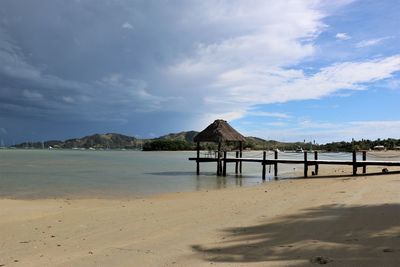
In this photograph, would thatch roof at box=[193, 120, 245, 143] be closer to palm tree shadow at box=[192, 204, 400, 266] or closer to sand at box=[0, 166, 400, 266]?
sand at box=[0, 166, 400, 266]

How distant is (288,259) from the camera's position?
5.42 m

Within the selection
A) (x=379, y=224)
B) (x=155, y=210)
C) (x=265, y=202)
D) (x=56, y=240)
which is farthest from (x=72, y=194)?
(x=379, y=224)

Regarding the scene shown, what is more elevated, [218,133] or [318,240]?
[218,133]

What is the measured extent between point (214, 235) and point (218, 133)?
26.7m

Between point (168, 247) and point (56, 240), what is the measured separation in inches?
94.1

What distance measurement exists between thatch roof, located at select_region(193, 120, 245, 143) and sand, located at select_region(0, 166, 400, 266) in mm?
22283

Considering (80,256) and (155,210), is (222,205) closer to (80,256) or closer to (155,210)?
(155,210)

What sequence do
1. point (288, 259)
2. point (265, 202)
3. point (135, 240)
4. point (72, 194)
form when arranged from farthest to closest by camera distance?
point (72, 194), point (265, 202), point (135, 240), point (288, 259)

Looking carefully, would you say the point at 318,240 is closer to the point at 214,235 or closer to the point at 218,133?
the point at 214,235

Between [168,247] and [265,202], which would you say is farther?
[265,202]

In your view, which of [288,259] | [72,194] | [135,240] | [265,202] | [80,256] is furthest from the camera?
[72,194]

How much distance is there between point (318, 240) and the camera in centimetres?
646

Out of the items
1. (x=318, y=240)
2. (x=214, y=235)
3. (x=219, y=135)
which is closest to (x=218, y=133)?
(x=219, y=135)

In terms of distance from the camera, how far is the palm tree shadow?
542 cm
